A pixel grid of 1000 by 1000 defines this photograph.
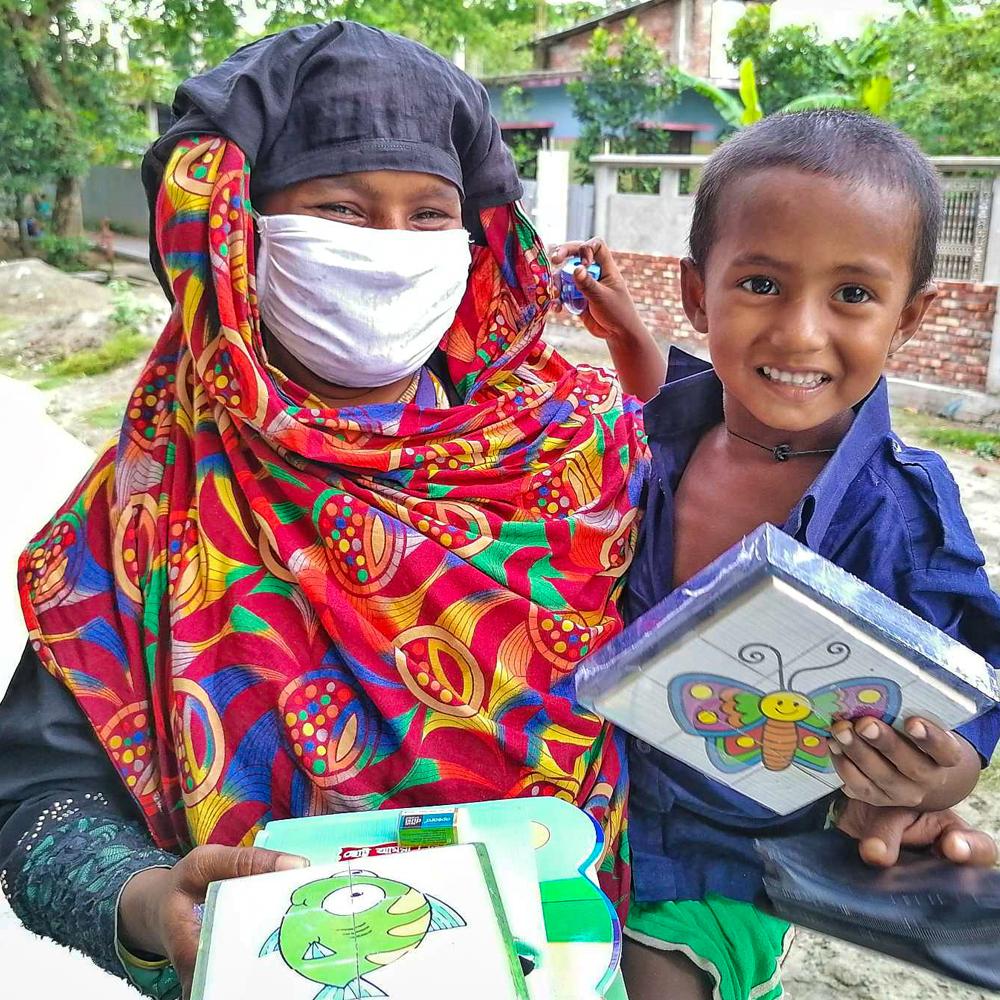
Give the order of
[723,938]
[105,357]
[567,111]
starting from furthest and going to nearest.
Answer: [567,111] → [105,357] → [723,938]

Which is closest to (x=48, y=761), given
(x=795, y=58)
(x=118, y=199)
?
(x=795, y=58)

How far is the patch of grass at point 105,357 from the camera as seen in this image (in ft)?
30.1

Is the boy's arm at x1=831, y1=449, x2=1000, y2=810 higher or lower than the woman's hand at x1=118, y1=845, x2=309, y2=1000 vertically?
higher

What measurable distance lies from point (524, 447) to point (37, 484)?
457 centimetres

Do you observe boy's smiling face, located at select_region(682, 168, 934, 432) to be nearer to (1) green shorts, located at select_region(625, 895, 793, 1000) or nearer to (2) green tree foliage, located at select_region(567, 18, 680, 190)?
(1) green shorts, located at select_region(625, 895, 793, 1000)

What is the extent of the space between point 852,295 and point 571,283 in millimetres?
799

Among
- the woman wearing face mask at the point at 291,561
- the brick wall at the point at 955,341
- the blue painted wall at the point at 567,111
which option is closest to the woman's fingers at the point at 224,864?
the woman wearing face mask at the point at 291,561

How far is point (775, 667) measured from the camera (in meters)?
1.11

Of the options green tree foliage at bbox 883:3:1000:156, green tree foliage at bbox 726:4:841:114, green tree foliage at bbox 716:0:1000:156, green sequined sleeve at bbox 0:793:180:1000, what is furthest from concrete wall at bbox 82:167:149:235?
green sequined sleeve at bbox 0:793:180:1000

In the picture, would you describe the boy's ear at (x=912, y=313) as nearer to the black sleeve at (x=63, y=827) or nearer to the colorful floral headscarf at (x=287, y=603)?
the colorful floral headscarf at (x=287, y=603)

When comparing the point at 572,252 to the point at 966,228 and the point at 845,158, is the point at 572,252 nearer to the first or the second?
the point at 845,158

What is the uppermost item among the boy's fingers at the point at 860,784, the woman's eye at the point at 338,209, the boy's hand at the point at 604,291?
the woman's eye at the point at 338,209

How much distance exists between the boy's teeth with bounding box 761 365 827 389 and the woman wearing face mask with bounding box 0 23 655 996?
37 cm

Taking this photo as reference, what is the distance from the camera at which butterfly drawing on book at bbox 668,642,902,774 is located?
1.09 meters
